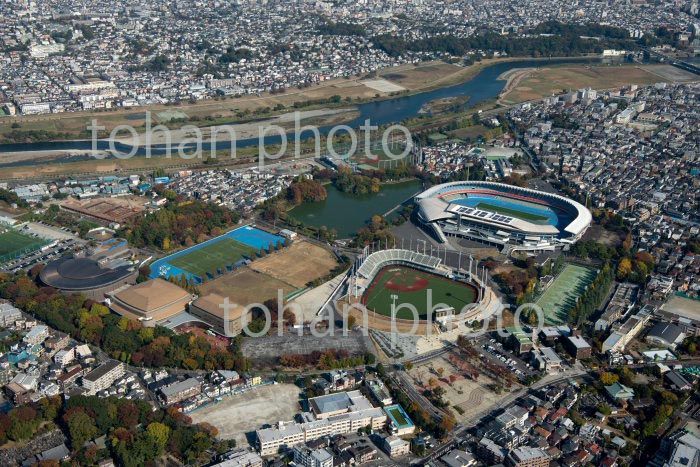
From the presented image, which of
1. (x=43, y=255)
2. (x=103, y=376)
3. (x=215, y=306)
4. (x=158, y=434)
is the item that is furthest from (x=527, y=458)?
(x=43, y=255)

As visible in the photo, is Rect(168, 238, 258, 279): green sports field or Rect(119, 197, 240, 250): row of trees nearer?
Rect(168, 238, 258, 279): green sports field

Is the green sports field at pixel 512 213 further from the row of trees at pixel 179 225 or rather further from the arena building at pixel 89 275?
the arena building at pixel 89 275

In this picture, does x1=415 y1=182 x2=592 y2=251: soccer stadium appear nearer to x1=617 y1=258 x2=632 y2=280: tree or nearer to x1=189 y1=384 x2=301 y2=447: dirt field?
x1=617 y1=258 x2=632 y2=280: tree

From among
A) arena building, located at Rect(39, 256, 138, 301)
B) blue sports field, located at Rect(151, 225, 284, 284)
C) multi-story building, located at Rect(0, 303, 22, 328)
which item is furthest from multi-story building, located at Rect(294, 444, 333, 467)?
multi-story building, located at Rect(0, 303, 22, 328)

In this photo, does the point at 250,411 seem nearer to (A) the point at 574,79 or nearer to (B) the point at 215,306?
(B) the point at 215,306

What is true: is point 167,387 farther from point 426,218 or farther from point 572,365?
point 426,218

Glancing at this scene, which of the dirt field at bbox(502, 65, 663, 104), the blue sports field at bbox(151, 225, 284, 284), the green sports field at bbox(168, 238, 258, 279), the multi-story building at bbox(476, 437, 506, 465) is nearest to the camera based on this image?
the multi-story building at bbox(476, 437, 506, 465)
